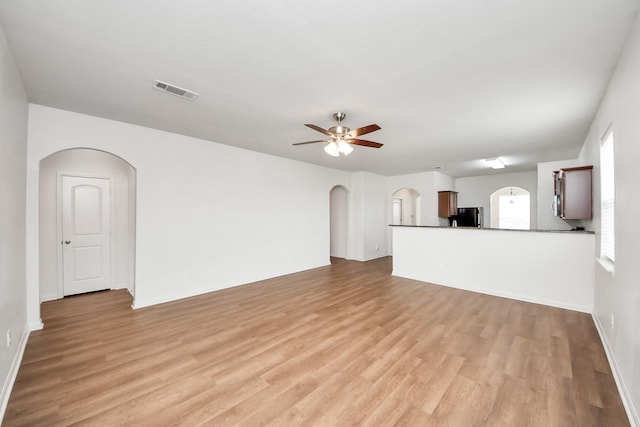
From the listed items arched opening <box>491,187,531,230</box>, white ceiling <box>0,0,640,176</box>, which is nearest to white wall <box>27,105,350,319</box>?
white ceiling <box>0,0,640,176</box>

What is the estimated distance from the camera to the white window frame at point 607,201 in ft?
8.68

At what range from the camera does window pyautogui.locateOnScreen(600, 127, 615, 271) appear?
267 cm

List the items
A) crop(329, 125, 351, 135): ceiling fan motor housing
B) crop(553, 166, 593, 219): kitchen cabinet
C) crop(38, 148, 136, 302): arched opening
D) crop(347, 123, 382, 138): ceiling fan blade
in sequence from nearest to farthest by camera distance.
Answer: crop(347, 123, 382, 138): ceiling fan blade, crop(329, 125, 351, 135): ceiling fan motor housing, crop(553, 166, 593, 219): kitchen cabinet, crop(38, 148, 136, 302): arched opening

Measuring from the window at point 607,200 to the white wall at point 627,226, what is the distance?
30 centimetres

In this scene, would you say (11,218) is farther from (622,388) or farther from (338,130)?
(622,388)

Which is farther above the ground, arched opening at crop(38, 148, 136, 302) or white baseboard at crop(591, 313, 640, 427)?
arched opening at crop(38, 148, 136, 302)

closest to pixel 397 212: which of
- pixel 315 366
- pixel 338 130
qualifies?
pixel 338 130

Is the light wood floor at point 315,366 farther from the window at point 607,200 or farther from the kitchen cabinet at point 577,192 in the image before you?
the kitchen cabinet at point 577,192

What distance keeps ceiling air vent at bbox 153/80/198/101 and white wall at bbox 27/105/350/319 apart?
1.55 metres

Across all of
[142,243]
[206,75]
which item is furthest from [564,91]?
[142,243]

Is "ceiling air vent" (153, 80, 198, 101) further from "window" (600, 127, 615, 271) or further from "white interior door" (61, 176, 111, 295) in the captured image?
"window" (600, 127, 615, 271)

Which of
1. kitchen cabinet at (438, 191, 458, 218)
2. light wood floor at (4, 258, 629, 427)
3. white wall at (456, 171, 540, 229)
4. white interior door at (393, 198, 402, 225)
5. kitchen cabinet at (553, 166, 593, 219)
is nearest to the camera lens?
light wood floor at (4, 258, 629, 427)

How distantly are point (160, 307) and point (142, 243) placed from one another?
0.99 m

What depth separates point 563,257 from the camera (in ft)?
12.6
